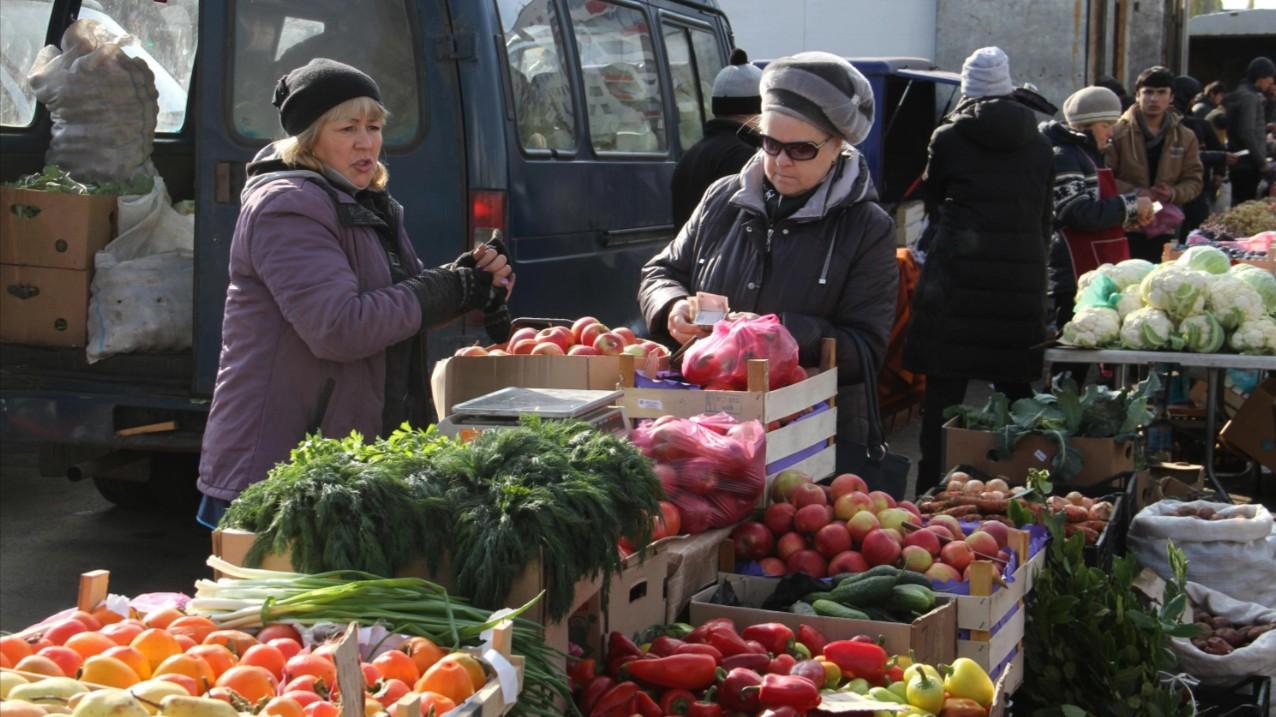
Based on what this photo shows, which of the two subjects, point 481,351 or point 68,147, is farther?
point 68,147

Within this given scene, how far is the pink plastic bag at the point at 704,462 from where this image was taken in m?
3.44

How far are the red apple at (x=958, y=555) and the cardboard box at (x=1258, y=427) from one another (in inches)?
171

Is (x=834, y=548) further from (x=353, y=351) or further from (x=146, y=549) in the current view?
(x=146, y=549)

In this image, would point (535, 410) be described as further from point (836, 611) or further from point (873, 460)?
point (873, 460)

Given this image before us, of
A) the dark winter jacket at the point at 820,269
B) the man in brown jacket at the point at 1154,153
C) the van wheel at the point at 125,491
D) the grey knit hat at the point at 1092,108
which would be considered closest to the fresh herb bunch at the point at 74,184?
the van wheel at the point at 125,491

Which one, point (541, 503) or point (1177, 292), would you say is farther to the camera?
point (1177, 292)

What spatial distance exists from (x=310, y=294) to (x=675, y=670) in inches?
54.9

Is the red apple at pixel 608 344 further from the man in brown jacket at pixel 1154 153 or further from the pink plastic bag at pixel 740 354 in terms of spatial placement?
the man in brown jacket at pixel 1154 153

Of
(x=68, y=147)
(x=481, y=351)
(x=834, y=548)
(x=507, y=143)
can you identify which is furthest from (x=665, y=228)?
(x=834, y=548)

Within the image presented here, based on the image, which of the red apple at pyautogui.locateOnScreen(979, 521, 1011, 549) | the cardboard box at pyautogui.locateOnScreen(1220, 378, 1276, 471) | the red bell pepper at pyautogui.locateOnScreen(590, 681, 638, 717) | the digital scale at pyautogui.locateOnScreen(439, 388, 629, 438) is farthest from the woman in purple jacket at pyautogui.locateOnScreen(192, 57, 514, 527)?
the cardboard box at pyautogui.locateOnScreen(1220, 378, 1276, 471)

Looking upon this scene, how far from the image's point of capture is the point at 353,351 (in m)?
3.71

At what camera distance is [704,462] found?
135 inches

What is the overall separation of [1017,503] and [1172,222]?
18.8ft

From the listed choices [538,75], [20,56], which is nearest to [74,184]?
[20,56]
